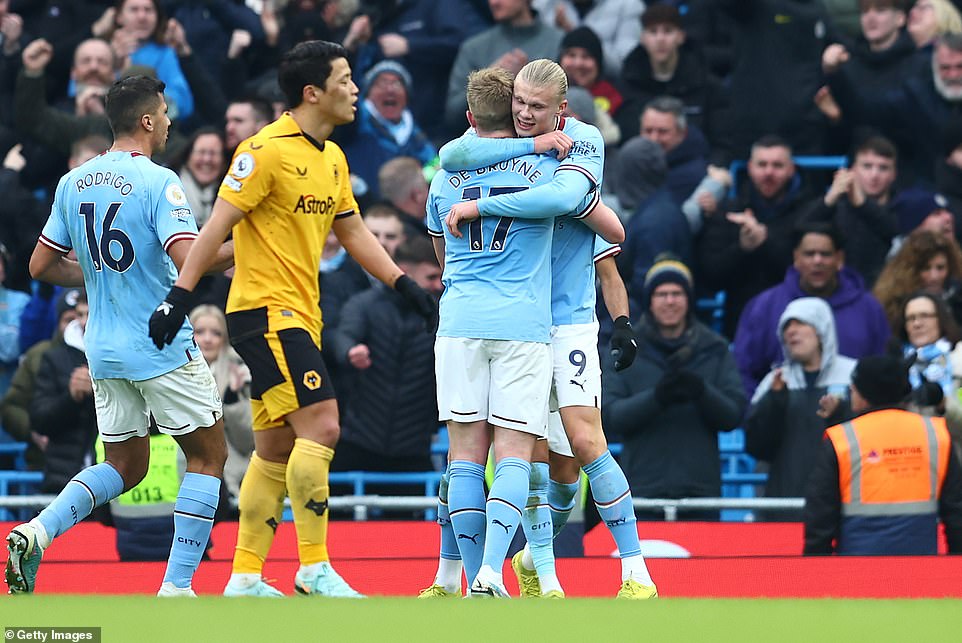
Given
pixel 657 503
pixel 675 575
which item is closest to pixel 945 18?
pixel 657 503

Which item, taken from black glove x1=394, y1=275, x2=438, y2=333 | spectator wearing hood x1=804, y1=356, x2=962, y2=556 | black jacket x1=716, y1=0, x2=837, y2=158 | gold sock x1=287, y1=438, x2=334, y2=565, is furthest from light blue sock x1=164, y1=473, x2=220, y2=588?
black jacket x1=716, y1=0, x2=837, y2=158

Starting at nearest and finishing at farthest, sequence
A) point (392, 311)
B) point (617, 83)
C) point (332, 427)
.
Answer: point (332, 427) → point (392, 311) → point (617, 83)

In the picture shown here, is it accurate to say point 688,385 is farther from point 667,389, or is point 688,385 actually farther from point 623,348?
point 623,348

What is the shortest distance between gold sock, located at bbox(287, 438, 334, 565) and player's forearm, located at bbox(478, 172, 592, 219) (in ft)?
4.10

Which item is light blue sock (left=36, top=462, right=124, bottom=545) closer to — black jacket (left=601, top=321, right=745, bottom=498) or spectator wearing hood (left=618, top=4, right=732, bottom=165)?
black jacket (left=601, top=321, right=745, bottom=498)

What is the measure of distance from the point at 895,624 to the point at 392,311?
21.4 feet

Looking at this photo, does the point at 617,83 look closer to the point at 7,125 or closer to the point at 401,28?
the point at 401,28

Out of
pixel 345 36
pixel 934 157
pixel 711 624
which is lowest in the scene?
pixel 711 624

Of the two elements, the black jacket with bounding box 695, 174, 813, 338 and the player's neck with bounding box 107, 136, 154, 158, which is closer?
the player's neck with bounding box 107, 136, 154, 158

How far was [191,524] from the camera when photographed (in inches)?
316

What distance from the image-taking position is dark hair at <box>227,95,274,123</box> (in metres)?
13.6

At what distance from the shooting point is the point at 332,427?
26.0ft

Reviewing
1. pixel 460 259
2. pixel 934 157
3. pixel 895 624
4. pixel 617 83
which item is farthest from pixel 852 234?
pixel 895 624

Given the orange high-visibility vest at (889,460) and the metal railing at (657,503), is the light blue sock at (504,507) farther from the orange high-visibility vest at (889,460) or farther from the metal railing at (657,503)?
the metal railing at (657,503)
